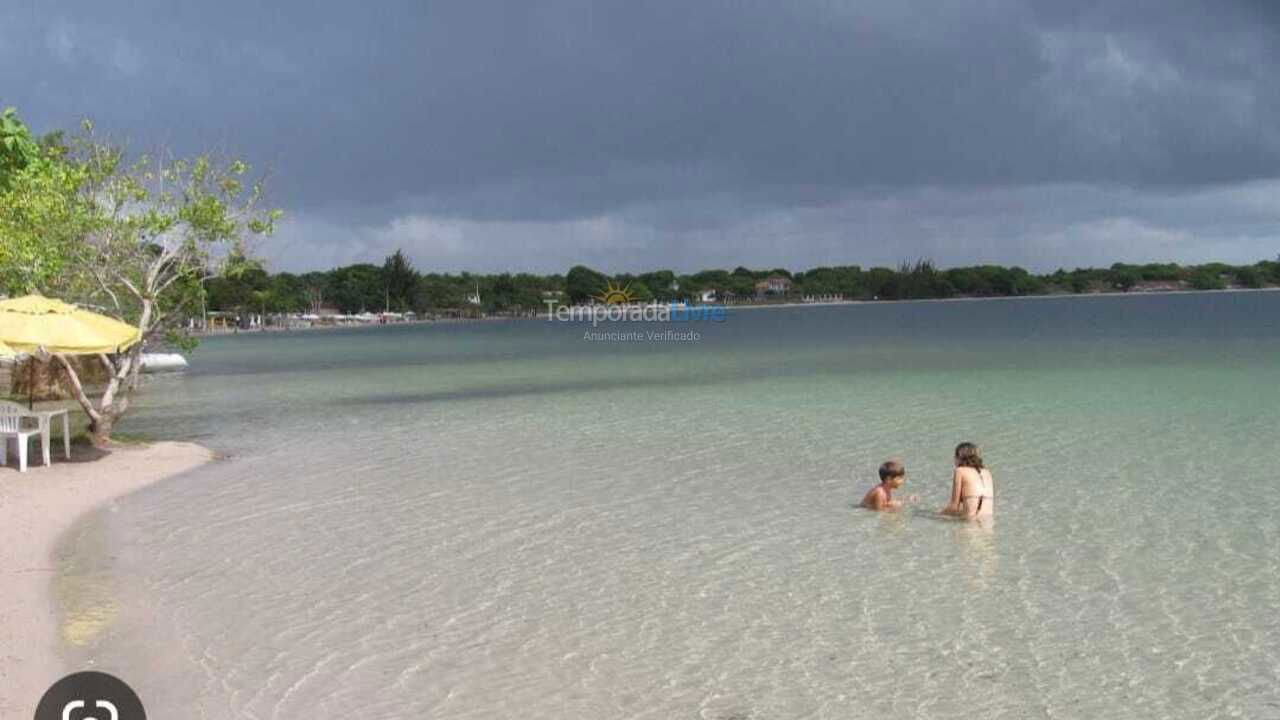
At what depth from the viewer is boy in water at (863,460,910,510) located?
11.3 m

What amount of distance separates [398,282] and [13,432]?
176 m

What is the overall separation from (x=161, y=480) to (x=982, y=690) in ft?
38.8

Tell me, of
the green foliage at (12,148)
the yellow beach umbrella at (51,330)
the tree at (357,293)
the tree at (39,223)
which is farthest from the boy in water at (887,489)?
the tree at (357,293)

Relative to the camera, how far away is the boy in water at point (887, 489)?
446 inches

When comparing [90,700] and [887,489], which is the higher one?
[90,700]

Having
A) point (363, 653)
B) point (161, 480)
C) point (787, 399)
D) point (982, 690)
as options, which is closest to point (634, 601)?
point (363, 653)

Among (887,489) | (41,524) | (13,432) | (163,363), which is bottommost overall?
(163,363)

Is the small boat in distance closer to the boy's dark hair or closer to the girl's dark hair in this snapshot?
the boy's dark hair

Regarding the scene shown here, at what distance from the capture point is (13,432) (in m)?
14.3

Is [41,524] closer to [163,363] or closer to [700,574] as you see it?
[700,574]

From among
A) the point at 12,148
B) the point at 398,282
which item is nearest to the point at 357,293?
the point at 398,282

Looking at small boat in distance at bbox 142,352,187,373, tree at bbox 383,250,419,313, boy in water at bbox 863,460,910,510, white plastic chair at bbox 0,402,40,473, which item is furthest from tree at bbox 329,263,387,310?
boy in water at bbox 863,460,910,510

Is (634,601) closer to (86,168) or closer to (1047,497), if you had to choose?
(1047,497)

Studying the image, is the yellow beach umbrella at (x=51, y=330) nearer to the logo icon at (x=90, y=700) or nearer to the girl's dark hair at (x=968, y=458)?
the logo icon at (x=90, y=700)
